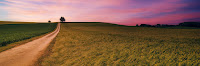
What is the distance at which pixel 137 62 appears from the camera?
15.3ft

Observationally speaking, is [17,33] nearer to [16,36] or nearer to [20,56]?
[16,36]

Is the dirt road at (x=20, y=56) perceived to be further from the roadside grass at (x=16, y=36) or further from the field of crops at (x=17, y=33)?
the field of crops at (x=17, y=33)

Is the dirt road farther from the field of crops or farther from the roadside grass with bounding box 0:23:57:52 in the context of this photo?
the field of crops

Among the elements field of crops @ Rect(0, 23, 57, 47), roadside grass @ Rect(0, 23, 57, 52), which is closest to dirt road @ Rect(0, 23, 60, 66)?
roadside grass @ Rect(0, 23, 57, 52)

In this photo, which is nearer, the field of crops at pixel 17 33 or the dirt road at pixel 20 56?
the dirt road at pixel 20 56

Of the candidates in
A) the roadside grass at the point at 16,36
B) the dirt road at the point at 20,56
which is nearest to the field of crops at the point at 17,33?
the roadside grass at the point at 16,36

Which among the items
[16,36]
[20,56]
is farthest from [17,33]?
[20,56]

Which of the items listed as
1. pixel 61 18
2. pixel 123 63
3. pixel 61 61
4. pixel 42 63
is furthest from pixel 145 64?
pixel 61 18

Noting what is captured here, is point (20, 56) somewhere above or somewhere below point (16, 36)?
below

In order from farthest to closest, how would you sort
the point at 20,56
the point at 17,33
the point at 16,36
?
the point at 17,33 < the point at 16,36 < the point at 20,56

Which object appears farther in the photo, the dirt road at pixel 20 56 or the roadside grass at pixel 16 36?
the roadside grass at pixel 16 36

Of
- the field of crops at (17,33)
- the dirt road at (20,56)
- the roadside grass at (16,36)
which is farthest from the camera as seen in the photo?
the field of crops at (17,33)

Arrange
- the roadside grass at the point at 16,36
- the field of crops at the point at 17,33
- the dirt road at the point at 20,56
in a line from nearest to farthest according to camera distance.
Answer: the dirt road at the point at 20,56
the roadside grass at the point at 16,36
the field of crops at the point at 17,33

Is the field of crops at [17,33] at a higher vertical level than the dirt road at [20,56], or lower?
higher
